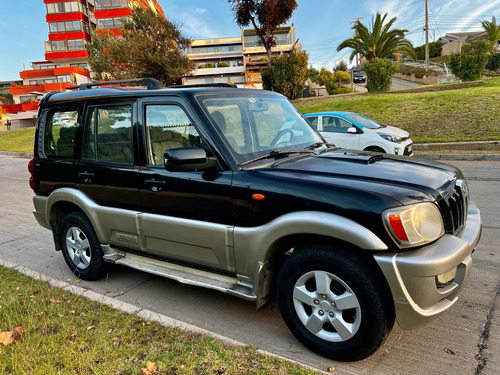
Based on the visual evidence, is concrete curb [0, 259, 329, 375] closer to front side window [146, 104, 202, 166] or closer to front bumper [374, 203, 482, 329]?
front bumper [374, 203, 482, 329]

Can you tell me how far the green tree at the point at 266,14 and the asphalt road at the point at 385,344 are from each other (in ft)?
61.6

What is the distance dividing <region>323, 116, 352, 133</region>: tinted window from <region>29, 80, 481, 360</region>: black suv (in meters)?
6.98

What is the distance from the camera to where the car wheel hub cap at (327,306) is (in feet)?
8.26

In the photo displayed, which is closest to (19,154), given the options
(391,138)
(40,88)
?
(391,138)

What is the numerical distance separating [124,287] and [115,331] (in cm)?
116

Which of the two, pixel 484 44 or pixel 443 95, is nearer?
pixel 443 95

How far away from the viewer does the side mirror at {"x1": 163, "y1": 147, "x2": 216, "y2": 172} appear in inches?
114

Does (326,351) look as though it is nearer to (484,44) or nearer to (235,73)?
(484,44)

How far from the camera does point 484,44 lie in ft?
64.5

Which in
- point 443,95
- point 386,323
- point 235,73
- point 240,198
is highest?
point 235,73

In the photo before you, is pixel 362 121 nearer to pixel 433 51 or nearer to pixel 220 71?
pixel 433 51

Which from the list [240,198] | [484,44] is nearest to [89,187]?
[240,198]

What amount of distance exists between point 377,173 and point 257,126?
120cm

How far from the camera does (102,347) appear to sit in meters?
2.76
